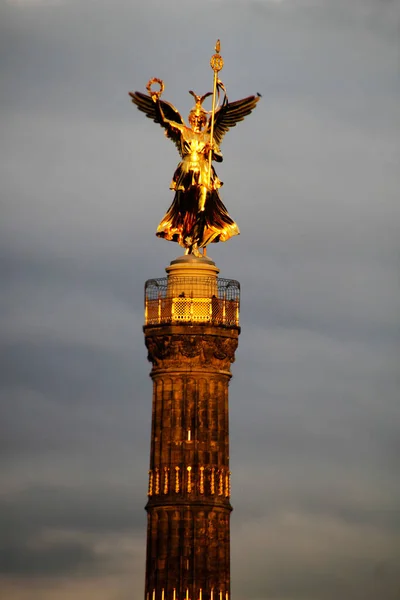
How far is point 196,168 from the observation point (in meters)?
175

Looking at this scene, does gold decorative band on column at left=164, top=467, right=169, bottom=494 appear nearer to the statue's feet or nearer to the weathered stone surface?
the weathered stone surface

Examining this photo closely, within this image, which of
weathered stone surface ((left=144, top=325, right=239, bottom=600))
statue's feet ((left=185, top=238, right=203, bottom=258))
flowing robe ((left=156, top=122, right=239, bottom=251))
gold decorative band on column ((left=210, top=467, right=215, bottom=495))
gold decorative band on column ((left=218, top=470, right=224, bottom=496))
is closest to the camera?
weathered stone surface ((left=144, top=325, right=239, bottom=600))

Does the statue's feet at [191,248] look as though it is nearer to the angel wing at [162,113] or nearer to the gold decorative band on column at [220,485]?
the angel wing at [162,113]

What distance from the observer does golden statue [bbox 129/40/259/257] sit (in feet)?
573

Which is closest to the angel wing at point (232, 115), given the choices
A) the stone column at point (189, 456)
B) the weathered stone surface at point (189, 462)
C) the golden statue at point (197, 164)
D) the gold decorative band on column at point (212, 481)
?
the golden statue at point (197, 164)

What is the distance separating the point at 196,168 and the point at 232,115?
3.99 m

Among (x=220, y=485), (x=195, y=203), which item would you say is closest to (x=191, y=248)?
(x=195, y=203)

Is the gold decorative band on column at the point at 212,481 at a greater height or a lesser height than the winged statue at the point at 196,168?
lesser

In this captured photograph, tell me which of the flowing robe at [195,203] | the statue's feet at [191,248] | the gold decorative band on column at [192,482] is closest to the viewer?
the gold decorative band on column at [192,482]

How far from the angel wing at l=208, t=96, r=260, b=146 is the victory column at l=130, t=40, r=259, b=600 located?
0.19 ft

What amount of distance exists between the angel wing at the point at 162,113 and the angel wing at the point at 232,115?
2313 mm

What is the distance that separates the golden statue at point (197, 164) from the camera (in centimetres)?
17475

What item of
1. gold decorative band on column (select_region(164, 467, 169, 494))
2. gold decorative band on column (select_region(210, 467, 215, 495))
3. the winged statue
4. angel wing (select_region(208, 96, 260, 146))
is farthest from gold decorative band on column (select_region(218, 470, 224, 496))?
angel wing (select_region(208, 96, 260, 146))

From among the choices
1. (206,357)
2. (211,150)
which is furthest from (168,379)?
(211,150)
